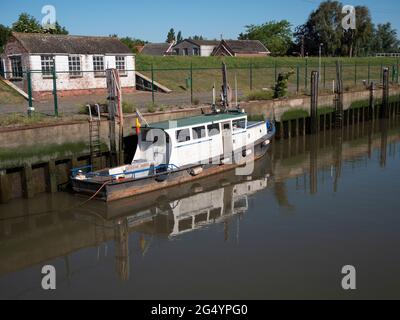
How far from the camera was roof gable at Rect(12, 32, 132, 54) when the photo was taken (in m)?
28.1

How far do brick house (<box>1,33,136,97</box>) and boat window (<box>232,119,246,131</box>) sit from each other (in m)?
10.4

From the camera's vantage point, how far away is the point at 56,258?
1195 cm

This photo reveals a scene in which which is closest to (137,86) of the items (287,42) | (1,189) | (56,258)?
(1,189)

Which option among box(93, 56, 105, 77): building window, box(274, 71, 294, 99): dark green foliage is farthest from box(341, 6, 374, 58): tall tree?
box(93, 56, 105, 77): building window

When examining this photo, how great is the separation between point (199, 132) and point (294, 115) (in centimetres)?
1095

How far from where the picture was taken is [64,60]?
95.0 ft

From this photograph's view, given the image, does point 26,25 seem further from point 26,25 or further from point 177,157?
point 177,157

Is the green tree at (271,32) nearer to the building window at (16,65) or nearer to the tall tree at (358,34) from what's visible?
the tall tree at (358,34)

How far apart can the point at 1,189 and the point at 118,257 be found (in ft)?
17.6

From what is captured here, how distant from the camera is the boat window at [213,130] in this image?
60.2 ft

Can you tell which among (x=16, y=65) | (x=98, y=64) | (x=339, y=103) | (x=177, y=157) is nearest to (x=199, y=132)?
(x=177, y=157)

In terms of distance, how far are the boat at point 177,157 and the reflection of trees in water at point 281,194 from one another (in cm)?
195

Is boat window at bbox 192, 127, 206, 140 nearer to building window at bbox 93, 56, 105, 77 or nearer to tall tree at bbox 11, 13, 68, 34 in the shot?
building window at bbox 93, 56, 105, 77
